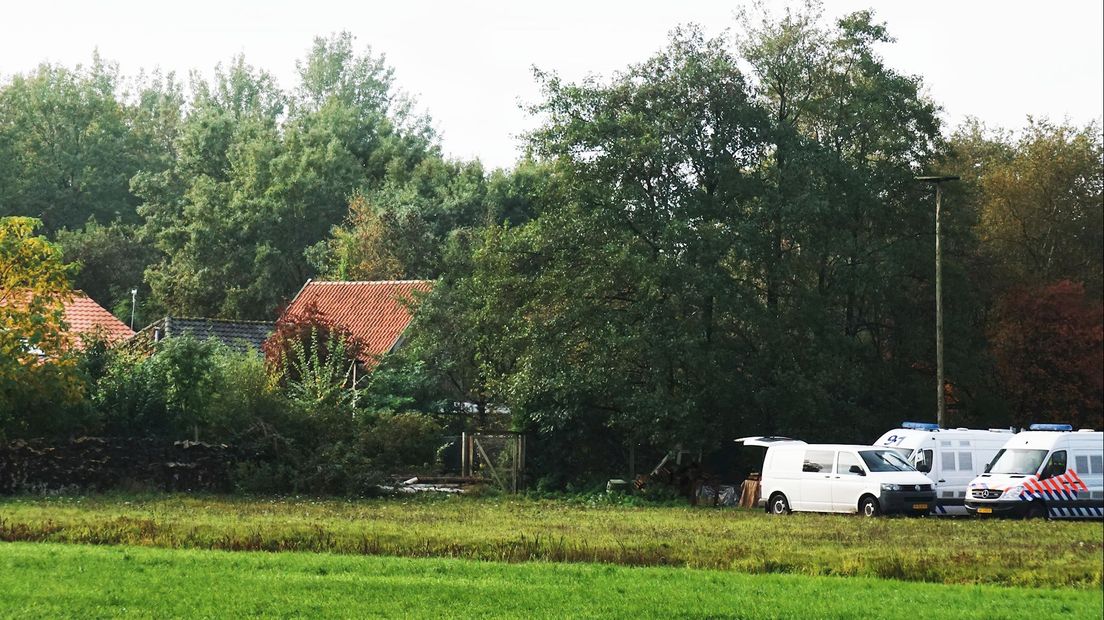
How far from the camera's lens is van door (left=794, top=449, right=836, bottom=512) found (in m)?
35.2

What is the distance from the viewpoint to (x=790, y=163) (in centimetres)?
4297

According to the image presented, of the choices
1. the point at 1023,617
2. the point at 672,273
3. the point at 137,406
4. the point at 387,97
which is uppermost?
the point at 387,97

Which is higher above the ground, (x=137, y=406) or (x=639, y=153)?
(x=639, y=153)

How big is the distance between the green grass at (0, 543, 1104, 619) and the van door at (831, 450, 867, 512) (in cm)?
1508

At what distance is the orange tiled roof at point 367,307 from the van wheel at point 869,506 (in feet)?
86.1

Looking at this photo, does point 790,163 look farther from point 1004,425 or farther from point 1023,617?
point 1023,617

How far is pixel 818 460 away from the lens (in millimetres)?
35500

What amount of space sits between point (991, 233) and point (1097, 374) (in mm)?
15827

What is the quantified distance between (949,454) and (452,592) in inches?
887

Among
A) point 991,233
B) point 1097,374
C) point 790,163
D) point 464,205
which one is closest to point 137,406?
point 790,163

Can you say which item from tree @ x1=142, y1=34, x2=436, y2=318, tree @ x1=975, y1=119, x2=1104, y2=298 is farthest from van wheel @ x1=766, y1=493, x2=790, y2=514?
tree @ x1=142, y1=34, x2=436, y2=318

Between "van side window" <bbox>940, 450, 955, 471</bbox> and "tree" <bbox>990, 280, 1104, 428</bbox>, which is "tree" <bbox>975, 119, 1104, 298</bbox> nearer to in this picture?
"tree" <bbox>990, 280, 1104, 428</bbox>

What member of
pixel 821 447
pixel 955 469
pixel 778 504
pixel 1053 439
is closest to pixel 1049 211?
pixel 1053 439

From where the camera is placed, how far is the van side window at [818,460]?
3528 cm
